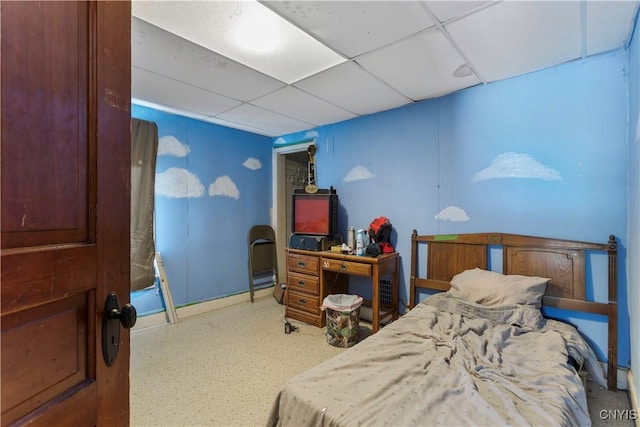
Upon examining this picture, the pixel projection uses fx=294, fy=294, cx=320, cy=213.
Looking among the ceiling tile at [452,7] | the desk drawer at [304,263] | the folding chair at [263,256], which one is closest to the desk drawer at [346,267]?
the desk drawer at [304,263]

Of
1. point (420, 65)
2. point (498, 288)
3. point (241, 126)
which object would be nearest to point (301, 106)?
point (241, 126)

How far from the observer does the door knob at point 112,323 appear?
2.31 feet

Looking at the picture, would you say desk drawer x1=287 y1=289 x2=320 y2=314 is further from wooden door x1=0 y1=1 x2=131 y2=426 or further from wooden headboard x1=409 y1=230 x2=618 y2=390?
wooden door x1=0 y1=1 x2=131 y2=426

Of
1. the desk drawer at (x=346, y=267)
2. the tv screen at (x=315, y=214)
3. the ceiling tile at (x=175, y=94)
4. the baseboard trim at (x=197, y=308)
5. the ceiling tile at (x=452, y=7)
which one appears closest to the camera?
the ceiling tile at (x=452, y=7)

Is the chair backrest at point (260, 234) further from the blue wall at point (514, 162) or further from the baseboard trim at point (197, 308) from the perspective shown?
the blue wall at point (514, 162)

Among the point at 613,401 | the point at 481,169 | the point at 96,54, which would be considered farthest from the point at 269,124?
the point at 613,401

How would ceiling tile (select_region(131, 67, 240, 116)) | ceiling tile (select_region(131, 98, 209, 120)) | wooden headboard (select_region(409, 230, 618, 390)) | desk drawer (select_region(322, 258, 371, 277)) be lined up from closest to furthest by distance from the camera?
1. wooden headboard (select_region(409, 230, 618, 390))
2. ceiling tile (select_region(131, 67, 240, 116))
3. desk drawer (select_region(322, 258, 371, 277))
4. ceiling tile (select_region(131, 98, 209, 120))

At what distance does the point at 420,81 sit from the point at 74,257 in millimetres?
2566

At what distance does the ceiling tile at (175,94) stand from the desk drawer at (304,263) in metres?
1.75

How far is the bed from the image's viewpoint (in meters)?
1.17

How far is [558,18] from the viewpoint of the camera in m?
1.66

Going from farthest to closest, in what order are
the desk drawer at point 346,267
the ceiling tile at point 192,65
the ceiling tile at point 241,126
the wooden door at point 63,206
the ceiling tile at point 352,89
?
the ceiling tile at point 241,126 → the desk drawer at point 346,267 → the ceiling tile at point 352,89 → the ceiling tile at point 192,65 → the wooden door at point 63,206

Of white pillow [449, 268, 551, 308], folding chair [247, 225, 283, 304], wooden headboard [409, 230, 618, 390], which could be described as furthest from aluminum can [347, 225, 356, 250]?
folding chair [247, 225, 283, 304]

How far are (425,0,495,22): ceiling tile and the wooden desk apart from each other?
188 centimetres
